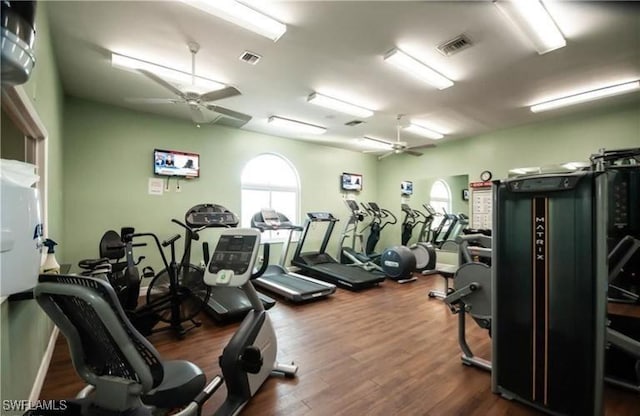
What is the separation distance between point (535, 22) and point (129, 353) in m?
3.74

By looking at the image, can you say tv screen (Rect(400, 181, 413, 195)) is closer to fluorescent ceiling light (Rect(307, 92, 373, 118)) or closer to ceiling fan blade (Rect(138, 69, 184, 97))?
fluorescent ceiling light (Rect(307, 92, 373, 118))

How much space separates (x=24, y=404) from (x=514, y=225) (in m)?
3.32

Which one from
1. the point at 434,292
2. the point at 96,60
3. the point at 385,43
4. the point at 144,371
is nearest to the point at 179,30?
the point at 96,60

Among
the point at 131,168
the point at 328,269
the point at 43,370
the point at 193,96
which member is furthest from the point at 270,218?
the point at 43,370

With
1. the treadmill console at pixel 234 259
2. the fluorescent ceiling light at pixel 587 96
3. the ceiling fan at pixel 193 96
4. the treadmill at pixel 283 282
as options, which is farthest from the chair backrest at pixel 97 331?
the fluorescent ceiling light at pixel 587 96

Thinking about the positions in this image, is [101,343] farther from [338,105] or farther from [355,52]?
[338,105]

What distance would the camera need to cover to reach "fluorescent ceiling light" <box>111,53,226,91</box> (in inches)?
123

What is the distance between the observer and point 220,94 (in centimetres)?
303

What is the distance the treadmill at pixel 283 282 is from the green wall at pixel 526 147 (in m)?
3.70

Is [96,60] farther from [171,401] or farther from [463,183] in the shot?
[463,183]

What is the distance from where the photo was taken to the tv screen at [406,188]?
7527 mm

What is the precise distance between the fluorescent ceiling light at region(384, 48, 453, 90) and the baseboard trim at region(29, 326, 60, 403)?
4.17 meters

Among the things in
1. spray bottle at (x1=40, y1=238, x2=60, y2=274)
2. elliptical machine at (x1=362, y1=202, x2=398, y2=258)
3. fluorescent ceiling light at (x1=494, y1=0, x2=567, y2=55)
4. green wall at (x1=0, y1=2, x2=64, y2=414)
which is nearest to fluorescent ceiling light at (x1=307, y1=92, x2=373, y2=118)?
fluorescent ceiling light at (x1=494, y1=0, x2=567, y2=55)

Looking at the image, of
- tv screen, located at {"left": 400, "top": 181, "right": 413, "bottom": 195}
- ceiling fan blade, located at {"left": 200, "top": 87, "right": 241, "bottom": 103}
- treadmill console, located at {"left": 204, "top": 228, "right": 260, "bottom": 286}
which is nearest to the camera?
treadmill console, located at {"left": 204, "top": 228, "right": 260, "bottom": 286}
